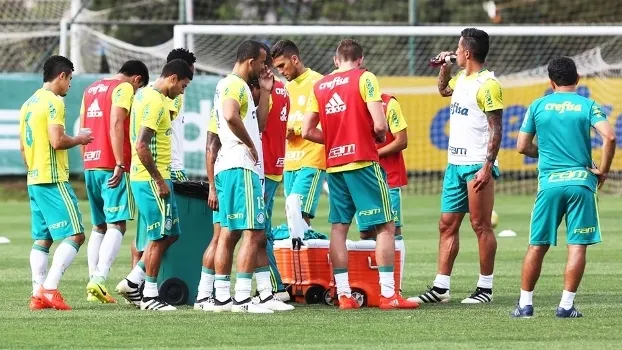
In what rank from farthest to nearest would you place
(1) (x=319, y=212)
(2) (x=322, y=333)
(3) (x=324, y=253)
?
(1) (x=319, y=212) < (3) (x=324, y=253) < (2) (x=322, y=333)

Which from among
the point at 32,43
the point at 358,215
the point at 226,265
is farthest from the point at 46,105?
the point at 32,43

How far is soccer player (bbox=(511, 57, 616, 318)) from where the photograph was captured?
10.3 m

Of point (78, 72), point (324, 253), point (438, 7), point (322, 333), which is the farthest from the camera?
point (438, 7)

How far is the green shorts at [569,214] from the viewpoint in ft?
33.9

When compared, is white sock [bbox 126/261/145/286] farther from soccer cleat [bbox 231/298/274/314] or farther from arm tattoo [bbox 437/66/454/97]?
arm tattoo [bbox 437/66/454/97]

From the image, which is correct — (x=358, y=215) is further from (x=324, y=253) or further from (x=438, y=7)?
(x=438, y=7)

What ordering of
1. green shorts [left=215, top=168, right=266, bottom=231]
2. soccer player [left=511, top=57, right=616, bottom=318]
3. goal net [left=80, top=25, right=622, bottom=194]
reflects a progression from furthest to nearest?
goal net [left=80, top=25, right=622, bottom=194] < green shorts [left=215, top=168, right=266, bottom=231] < soccer player [left=511, top=57, right=616, bottom=318]

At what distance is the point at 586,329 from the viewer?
9789mm

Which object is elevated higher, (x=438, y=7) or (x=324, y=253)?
(x=438, y=7)

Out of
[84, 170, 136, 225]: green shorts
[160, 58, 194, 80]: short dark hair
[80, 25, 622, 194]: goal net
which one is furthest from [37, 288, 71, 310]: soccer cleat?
[80, 25, 622, 194]: goal net

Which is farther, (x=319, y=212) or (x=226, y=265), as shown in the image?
(x=319, y=212)

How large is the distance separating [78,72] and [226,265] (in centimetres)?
1857

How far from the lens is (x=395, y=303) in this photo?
11398 millimetres

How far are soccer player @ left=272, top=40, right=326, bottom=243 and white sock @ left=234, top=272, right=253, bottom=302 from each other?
157 cm
